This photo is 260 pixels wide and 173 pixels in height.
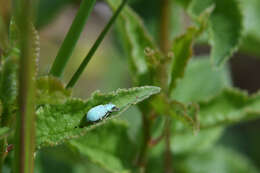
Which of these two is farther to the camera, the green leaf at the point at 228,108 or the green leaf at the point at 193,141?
the green leaf at the point at 193,141

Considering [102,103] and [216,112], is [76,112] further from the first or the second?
[216,112]

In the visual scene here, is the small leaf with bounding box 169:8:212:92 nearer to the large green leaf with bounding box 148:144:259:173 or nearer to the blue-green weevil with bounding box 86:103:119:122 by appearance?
the blue-green weevil with bounding box 86:103:119:122

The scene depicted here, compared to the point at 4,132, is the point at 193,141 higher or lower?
higher

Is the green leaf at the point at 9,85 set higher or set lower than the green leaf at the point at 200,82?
lower

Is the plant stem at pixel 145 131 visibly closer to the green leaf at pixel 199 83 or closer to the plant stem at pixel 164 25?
the green leaf at pixel 199 83

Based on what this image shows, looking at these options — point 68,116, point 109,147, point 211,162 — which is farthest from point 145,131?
point 211,162

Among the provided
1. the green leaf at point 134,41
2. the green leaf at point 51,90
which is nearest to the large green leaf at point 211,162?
the green leaf at point 134,41

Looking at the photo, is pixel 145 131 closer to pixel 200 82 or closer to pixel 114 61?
pixel 200 82

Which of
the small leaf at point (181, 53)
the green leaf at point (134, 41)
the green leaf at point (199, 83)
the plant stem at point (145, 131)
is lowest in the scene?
the plant stem at point (145, 131)
